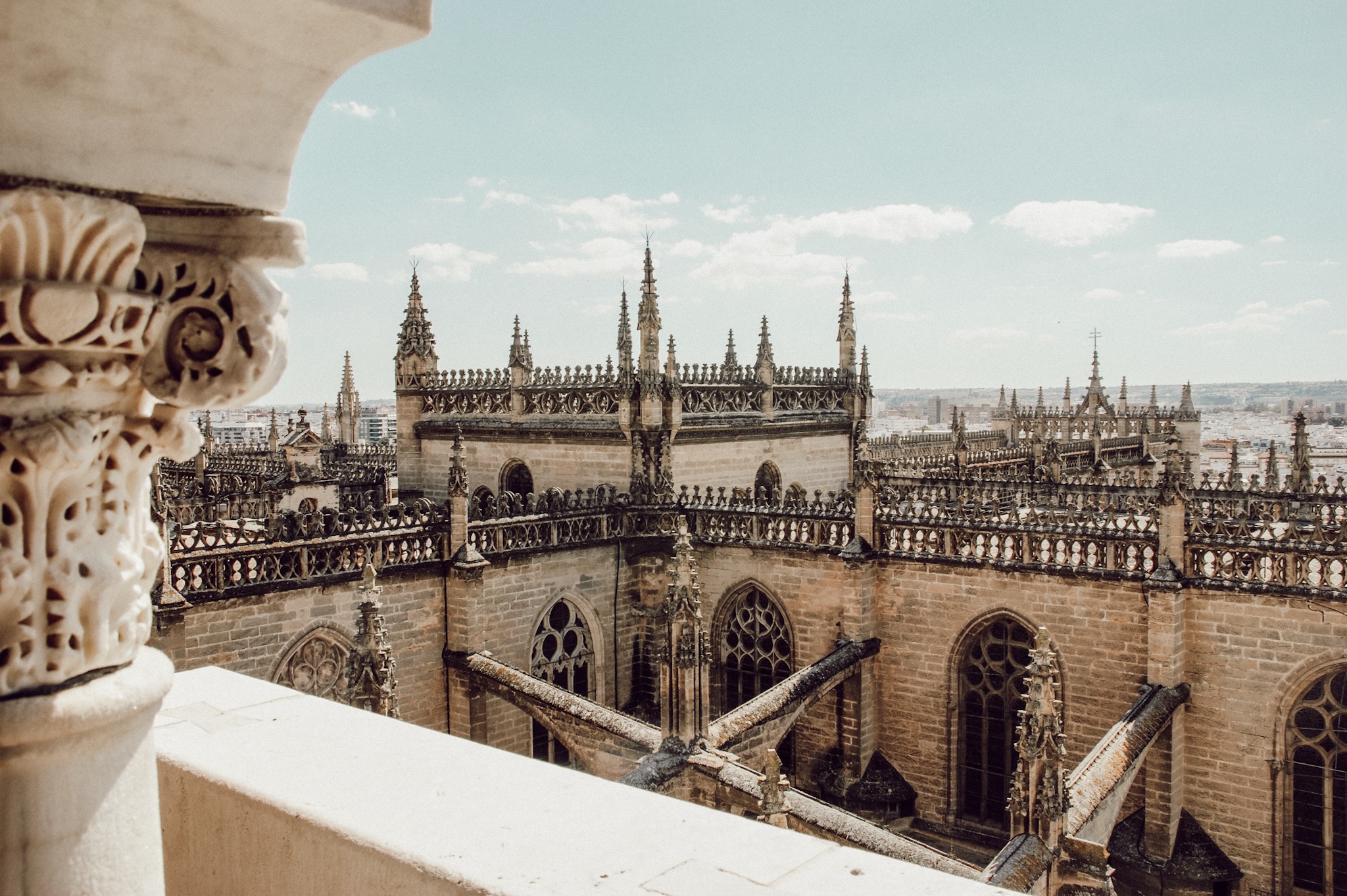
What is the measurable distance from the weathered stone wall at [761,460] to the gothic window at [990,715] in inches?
291

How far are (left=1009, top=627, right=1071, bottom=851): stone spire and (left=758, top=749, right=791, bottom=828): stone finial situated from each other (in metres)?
2.82

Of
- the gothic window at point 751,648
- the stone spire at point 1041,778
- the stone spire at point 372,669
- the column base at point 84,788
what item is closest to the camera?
the column base at point 84,788

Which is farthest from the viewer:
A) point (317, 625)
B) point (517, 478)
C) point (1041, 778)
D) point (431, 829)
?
point (517, 478)

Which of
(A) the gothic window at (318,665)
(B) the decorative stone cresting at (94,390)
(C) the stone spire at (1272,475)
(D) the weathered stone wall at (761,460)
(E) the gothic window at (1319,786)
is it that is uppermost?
(B) the decorative stone cresting at (94,390)

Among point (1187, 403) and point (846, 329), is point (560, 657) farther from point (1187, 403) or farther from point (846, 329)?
point (1187, 403)

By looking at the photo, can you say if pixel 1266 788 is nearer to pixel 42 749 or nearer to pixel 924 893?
pixel 924 893

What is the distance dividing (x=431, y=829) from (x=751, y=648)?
18624 millimetres

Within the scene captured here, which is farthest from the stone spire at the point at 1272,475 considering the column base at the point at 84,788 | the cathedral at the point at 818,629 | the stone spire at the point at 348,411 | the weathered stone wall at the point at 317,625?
the stone spire at the point at 348,411

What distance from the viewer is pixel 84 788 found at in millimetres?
2248

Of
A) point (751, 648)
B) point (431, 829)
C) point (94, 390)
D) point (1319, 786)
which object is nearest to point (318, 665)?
point (751, 648)

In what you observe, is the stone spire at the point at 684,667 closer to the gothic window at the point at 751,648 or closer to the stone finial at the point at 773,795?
the stone finial at the point at 773,795

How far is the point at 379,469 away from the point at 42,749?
3295 centimetres

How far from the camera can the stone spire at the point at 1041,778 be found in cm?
1232

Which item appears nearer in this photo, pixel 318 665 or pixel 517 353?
pixel 318 665
